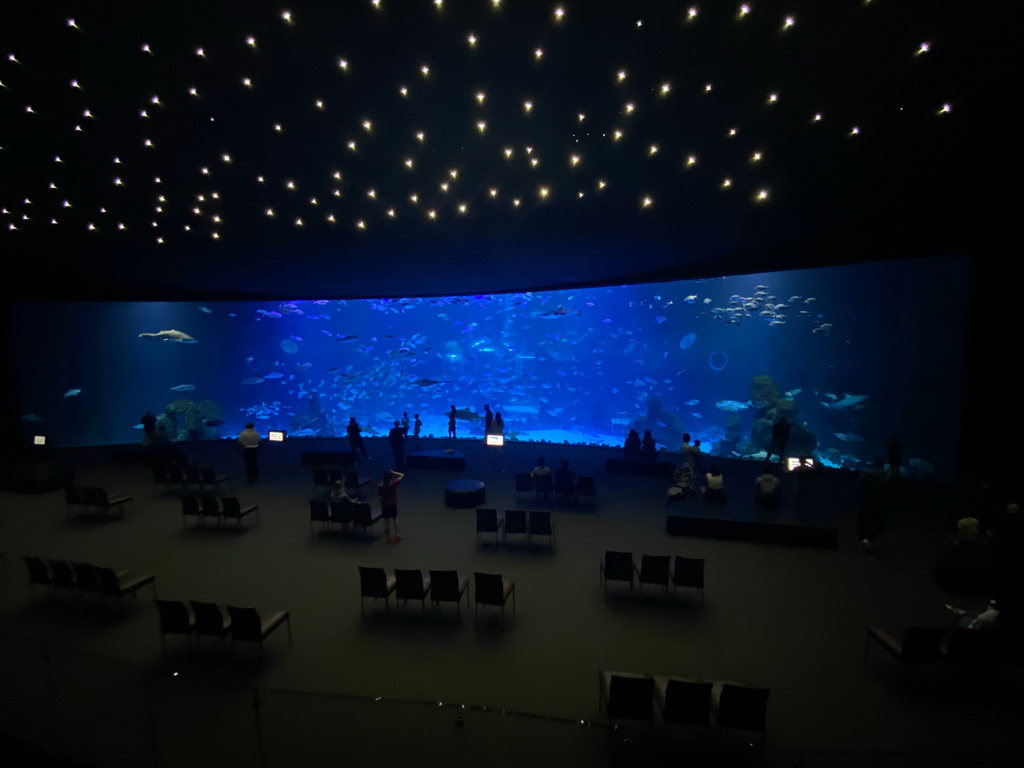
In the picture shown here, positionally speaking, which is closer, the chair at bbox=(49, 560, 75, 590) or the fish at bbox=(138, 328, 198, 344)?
the chair at bbox=(49, 560, 75, 590)

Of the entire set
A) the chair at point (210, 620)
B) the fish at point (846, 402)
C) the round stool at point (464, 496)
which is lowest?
the round stool at point (464, 496)

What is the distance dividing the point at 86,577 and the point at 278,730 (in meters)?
4.40

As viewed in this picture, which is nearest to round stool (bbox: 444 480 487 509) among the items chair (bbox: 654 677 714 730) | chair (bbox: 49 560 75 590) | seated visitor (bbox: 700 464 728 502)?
seated visitor (bbox: 700 464 728 502)

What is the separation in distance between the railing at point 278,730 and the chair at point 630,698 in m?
0.14

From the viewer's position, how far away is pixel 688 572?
6418 millimetres

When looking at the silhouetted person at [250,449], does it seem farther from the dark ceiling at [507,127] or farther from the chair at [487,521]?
the chair at [487,521]

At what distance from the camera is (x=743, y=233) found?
31.9 ft

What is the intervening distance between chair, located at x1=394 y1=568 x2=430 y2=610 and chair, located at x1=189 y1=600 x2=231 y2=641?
177 cm

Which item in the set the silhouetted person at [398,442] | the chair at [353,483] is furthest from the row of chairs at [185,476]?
the silhouetted person at [398,442]

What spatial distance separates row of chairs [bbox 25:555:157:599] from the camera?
6277 mm

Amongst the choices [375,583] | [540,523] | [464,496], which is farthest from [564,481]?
[375,583]

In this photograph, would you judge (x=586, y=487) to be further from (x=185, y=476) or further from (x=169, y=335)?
(x=169, y=335)

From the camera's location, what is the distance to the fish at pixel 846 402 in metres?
14.5

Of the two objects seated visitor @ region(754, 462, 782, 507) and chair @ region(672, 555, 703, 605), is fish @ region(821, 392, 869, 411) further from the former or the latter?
chair @ region(672, 555, 703, 605)
